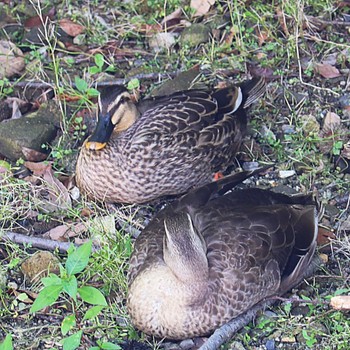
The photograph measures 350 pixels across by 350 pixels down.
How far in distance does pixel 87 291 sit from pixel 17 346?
65cm

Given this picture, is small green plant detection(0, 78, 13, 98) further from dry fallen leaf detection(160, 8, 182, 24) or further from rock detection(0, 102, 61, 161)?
dry fallen leaf detection(160, 8, 182, 24)

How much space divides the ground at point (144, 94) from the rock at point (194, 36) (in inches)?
0.4

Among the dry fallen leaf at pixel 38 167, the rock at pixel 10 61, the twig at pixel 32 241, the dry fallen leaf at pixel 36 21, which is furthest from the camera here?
the dry fallen leaf at pixel 36 21

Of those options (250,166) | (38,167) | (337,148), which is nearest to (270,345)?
(250,166)

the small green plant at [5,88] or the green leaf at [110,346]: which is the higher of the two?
the small green plant at [5,88]

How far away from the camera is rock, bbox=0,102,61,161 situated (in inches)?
239

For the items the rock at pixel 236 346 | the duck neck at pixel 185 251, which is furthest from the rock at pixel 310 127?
the rock at pixel 236 346

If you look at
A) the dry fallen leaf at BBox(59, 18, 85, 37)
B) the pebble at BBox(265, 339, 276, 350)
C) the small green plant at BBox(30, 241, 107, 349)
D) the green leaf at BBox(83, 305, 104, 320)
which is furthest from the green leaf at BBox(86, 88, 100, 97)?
the pebble at BBox(265, 339, 276, 350)

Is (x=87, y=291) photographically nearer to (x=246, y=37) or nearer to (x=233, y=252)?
(x=233, y=252)

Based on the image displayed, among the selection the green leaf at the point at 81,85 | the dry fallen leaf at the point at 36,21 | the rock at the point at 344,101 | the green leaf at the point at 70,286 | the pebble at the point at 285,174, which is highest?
the green leaf at the point at 70,286

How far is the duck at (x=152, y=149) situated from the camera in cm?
566

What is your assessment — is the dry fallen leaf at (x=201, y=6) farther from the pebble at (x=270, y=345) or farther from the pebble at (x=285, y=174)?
the pebble at (x=270, y=345)

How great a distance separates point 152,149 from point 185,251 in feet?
4.01

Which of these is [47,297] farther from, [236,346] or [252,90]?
[252,90]
